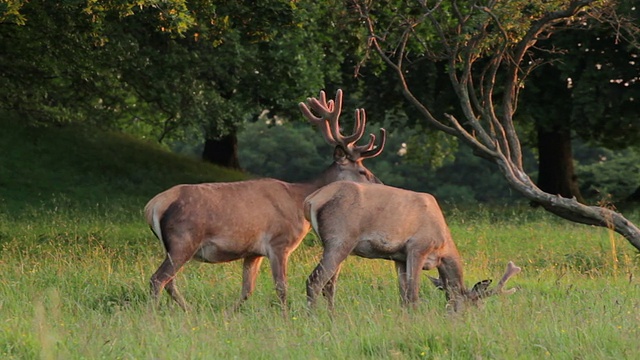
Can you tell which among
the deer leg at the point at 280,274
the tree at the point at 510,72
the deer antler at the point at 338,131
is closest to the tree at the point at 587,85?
the tree at the point at 510,72

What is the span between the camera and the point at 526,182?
1346 cm

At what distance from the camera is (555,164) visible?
27656 millimetres

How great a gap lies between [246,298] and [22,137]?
17.7 m

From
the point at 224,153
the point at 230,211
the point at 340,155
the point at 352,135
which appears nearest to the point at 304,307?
the point at 230,211

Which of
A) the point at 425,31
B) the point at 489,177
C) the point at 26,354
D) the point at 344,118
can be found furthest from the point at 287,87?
the point at 489,177

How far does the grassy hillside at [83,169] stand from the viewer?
22.4 m

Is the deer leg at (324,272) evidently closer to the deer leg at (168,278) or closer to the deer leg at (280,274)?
the deer leg at (280,274)

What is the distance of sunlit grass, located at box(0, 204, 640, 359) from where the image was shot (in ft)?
23.2

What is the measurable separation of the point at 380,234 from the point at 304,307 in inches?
35.4

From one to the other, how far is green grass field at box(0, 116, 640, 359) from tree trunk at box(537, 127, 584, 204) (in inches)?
353

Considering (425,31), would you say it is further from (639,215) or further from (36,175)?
(36,175)

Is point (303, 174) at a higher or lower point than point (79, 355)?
lower

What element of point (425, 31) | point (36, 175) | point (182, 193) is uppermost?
point (425, 31)

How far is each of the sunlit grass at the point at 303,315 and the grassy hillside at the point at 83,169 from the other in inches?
313
